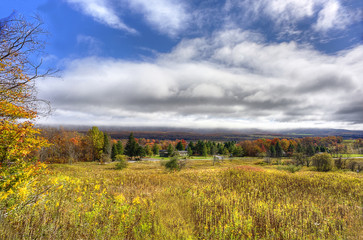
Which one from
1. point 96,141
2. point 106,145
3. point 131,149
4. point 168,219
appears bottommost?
point 131,149

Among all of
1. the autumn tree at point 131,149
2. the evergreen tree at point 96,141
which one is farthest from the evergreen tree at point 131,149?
the evergreen tree at point 96,141

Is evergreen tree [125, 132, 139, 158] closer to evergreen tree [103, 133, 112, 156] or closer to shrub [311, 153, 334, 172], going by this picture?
evergreen tree [103, 133, 112, 156]

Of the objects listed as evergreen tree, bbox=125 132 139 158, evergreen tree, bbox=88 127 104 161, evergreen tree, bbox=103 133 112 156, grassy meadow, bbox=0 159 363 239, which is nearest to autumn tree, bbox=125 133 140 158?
evergreen tree, bbox=125 132 139 158

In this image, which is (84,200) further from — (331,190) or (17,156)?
(331,190)

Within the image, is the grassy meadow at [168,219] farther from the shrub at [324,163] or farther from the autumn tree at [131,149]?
the autumn tree at [131,149]

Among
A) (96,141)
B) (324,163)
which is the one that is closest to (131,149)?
(96,141)

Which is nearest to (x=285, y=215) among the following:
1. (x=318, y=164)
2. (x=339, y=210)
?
(x=339, y=210)

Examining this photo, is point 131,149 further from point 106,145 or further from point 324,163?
point 324,163

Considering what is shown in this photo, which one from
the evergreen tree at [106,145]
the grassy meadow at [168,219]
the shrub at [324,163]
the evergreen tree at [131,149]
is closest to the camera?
the grassy meadow at [168,219]

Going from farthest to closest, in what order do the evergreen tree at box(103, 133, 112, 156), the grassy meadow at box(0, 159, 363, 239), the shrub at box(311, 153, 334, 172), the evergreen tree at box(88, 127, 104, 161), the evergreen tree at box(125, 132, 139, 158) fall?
the evergreen tree at box(125, 132, 139, 158)
the evergreen tree at box(88, 127, 104, 161)
the evergreen tree at box(103, 133, 112, 156)
the shrub at box(311, 153, 334, 172)
the grassy meadow at box(0, 159, 363, 239)

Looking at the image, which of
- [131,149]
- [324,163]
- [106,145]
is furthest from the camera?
[131,149]

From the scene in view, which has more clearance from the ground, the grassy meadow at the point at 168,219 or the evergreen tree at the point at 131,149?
the grassy meadow at the point at 168,219

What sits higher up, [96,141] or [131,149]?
[96,141]

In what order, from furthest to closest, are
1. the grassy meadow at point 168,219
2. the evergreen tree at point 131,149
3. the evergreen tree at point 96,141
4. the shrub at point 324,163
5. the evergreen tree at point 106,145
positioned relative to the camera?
the evergreen tree at point 131,149
the evergreen tree at point 96,141
the evergreen tree at point 106,145
the shrub at point 324,163
the grassy meadow at point 168,219
